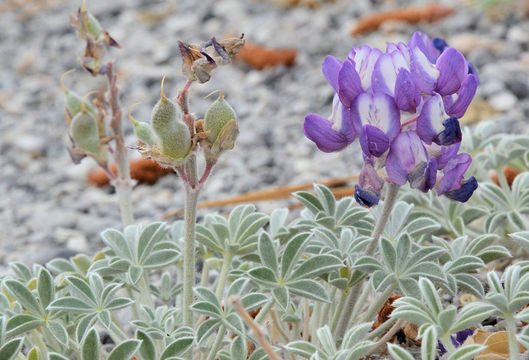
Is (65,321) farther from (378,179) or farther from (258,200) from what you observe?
(258,200)

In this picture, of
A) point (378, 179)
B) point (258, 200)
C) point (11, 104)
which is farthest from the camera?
point (11, 104)

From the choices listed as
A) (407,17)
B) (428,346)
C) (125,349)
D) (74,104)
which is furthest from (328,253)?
(407,17)

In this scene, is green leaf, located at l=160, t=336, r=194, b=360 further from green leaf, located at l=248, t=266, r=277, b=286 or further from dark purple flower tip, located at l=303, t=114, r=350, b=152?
dark purple flower tip, located at l=303, t=114, r=350, b=152

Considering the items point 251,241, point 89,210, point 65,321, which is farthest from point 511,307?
point 89,210

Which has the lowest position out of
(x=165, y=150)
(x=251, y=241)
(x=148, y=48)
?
(x=251, y=241)

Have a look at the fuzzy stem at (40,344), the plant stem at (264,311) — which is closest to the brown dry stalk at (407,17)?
the plant stem at (264,311)

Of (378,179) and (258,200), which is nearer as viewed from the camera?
(378,179)

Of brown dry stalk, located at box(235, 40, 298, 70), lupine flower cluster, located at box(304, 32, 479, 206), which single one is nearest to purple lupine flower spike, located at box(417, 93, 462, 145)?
lupine flower cluster, located at box(304, 32, 479, 206)
